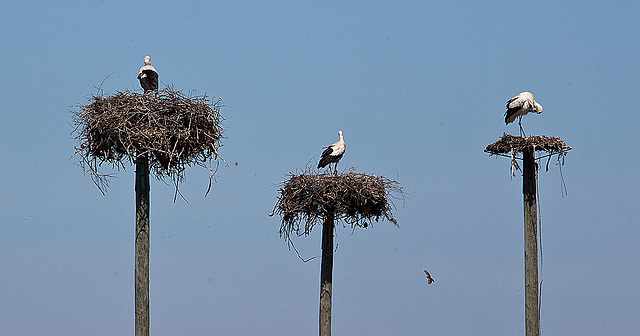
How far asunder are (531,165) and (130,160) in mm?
5390

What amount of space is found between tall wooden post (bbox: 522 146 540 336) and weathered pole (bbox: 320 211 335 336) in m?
3.23

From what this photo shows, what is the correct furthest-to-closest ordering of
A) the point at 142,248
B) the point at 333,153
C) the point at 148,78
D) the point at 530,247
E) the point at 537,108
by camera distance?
1. the point at 333,153
2. the point at 537,108
3. the point at 148,78
4. the point at 530,247
5. the point at 142,248

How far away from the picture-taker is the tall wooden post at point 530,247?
11.9 metres

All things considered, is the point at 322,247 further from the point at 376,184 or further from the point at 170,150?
the point at 170,150

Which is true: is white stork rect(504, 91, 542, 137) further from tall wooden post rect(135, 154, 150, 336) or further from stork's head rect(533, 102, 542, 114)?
tall wooden post rect(135, 154, 150, 336)

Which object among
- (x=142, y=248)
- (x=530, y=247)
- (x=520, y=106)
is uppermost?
(x=520, y=106)

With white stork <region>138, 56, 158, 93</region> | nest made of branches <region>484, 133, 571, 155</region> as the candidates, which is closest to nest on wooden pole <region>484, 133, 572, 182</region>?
nest made of branches <region>484, 133, 571, 155</region>

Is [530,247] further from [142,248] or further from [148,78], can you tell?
[148,78]

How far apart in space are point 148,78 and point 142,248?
3555mm

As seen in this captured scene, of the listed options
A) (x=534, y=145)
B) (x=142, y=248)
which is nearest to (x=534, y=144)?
(x=534, y=145)

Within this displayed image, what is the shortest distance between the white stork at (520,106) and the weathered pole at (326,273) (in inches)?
133

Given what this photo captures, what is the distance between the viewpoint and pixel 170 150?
1209cm

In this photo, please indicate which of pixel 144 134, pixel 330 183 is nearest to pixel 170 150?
pixel 144 134

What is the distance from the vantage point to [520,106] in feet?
47.6
